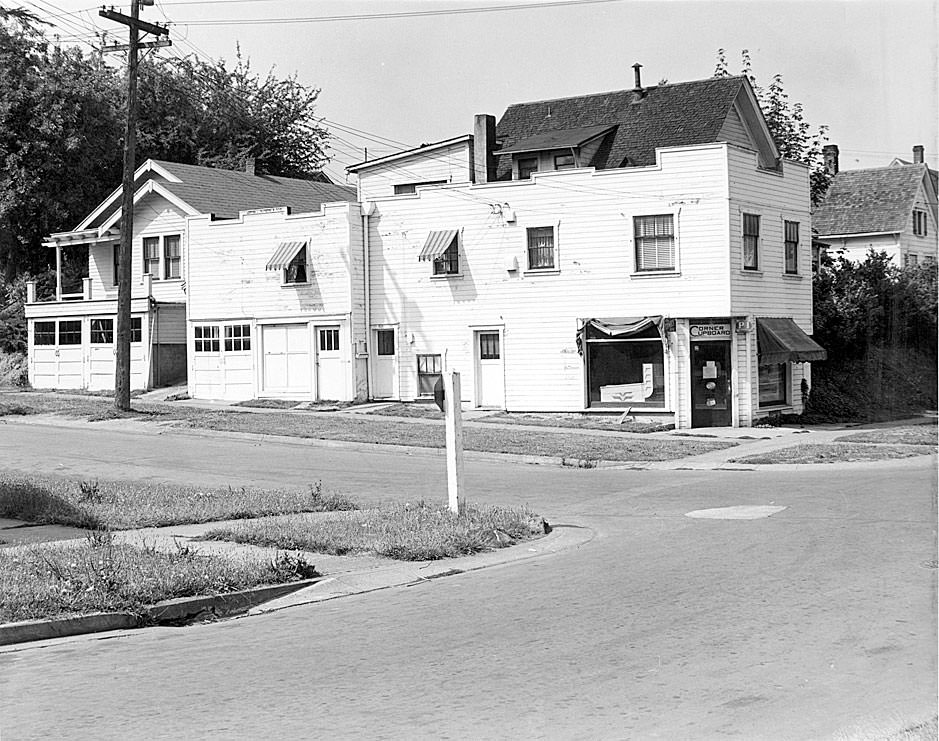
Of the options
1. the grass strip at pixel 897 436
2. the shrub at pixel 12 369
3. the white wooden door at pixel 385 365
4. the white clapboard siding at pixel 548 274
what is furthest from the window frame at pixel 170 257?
the grass strip at pixel 897 436

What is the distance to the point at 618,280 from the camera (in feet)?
99.9

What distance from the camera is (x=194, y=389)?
37188 millimetres

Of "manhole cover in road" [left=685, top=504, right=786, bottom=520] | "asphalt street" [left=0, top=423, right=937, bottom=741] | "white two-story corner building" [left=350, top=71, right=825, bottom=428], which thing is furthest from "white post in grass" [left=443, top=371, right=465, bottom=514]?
"white two-story corner building" [left=350, top=71, right=825, bottom=428]

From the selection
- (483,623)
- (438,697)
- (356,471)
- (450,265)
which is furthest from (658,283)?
(438,697)

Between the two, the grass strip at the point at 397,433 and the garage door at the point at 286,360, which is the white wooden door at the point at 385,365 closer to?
the garage door at the point at 286,360

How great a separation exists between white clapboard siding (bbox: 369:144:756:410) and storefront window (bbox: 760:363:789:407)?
2.57m

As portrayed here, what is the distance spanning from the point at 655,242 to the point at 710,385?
387 centimetres

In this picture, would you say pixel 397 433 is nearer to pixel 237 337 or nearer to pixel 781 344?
pixel 781 344

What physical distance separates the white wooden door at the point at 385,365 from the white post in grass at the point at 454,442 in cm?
2048

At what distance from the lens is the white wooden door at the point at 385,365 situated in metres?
34.1

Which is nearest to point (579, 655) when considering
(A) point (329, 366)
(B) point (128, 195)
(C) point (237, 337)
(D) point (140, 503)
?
(D) point (140, 503)

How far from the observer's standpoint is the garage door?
35.1 meters

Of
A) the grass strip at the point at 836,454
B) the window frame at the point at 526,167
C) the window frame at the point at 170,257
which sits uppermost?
the window frame at the point at 526,167

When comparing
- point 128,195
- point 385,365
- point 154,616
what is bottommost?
point 154,616
